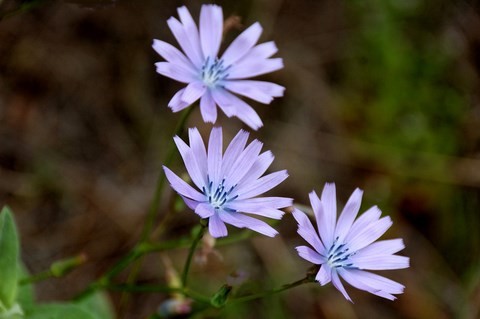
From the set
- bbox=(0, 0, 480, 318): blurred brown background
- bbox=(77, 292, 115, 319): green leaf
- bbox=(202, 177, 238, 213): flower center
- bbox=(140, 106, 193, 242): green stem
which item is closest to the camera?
bbox=(202, 177, 238, 213): flower center

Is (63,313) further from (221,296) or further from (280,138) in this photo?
(280,138)

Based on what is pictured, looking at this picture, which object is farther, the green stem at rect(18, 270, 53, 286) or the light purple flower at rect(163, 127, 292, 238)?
the green stem at rect(18, 270, 53, 286)

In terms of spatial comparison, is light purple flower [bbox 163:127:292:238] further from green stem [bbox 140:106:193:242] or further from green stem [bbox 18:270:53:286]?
green stem [bbox 18:270:53:286]

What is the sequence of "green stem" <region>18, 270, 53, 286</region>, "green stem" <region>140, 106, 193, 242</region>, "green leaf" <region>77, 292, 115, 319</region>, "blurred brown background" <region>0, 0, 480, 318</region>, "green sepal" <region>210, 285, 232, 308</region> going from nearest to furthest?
1. "green sepal" <region>210, 285, 232, 308</region>
2. "green stem" <region>140, 106, 193, 242</region>
3. "green stem" <region>18, 270, 53, 286</region>
4. "green leaf" <region>77, 292, 115, 319</region>
5. "blurred brown background" <region>0, 0, 480, 318</region>

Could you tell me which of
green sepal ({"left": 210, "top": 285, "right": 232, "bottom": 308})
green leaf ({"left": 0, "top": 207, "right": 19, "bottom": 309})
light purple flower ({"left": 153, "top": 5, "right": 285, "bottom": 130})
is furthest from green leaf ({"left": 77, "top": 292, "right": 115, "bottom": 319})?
light purple flower ({"left": 153, "top": 5, "right": 285, "bottom": 130})

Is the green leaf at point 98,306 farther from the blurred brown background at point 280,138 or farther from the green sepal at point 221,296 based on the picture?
the green sepal at point 221,296

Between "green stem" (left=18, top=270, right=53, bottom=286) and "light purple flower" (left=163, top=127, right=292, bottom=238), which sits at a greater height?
"light purple flower" (left=163, top=127, right=292, bottom=238)

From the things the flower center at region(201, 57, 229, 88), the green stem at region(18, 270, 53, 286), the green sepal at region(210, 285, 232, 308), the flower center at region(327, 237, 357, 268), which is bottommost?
the green stem at region(18, 270, 53, 286)

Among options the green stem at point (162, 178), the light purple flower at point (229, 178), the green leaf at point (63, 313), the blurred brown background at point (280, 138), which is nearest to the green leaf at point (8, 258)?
the green leaf at point (63, 313)
